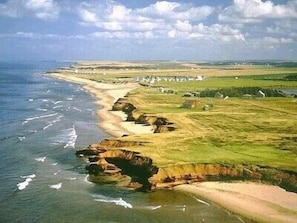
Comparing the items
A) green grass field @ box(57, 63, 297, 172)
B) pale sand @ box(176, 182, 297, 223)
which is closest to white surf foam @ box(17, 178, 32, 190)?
green grass field @ box(57, 63, 297, 172)

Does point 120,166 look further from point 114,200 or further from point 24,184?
point 24,184

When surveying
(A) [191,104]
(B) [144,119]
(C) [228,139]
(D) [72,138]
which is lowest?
(D) [72,138]

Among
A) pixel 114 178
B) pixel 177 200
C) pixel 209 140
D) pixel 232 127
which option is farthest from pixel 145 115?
pixel 177 200

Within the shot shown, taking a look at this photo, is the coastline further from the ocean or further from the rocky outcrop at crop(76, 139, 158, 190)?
the rocky outcrop at crop(76, 139, 158, 190)

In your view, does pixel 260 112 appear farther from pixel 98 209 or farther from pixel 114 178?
pixel 98 209

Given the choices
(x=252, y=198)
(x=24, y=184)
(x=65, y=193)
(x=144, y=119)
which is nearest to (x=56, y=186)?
(x=65, y=193)

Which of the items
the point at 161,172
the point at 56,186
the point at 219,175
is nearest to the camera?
the point at 161,172

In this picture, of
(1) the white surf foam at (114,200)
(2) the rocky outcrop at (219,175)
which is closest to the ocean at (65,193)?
(1) the white surf foam at (114,200)
